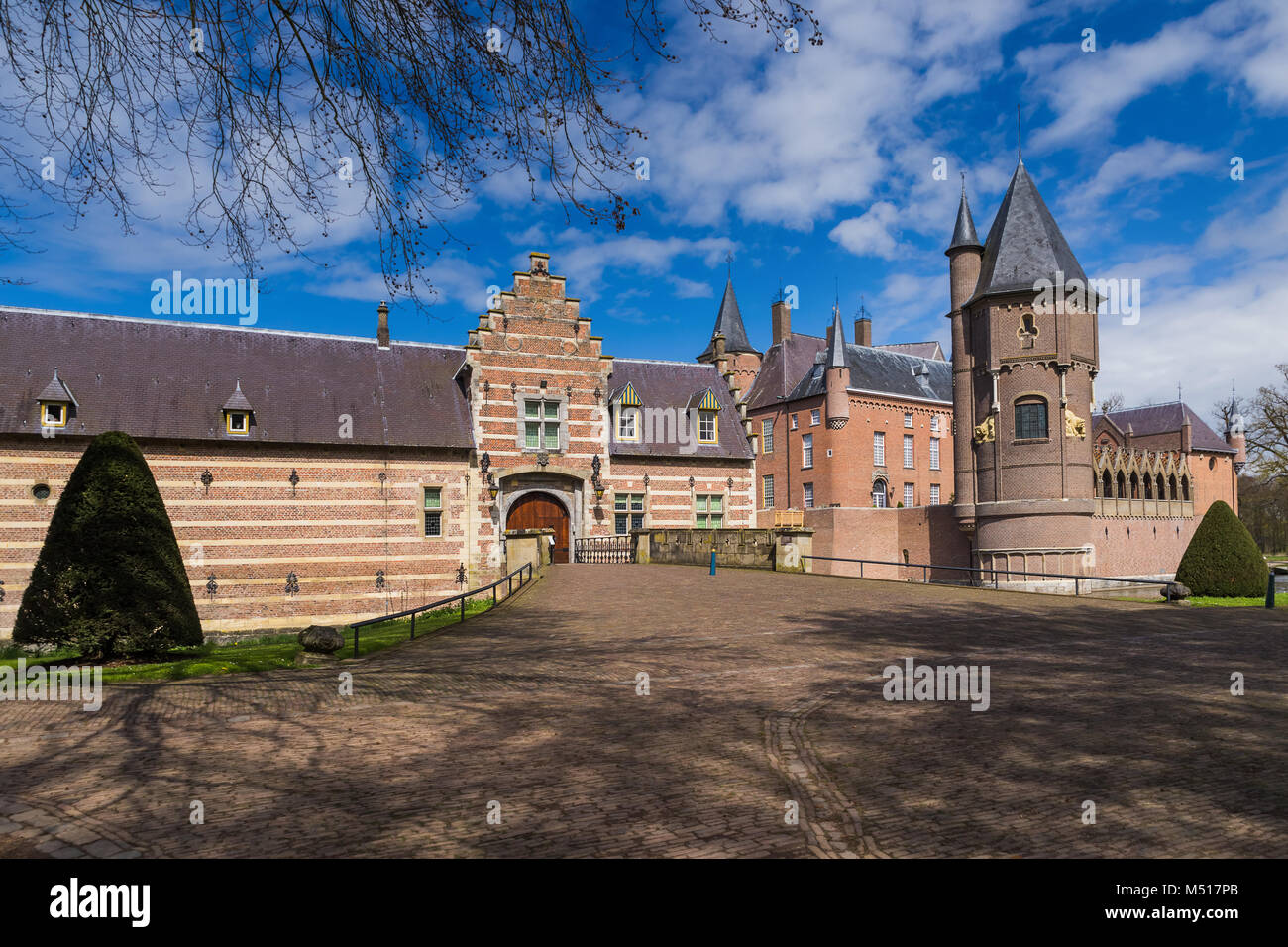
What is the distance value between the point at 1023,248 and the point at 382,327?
24936mm

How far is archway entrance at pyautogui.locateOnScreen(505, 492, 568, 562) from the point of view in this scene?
1148 inches

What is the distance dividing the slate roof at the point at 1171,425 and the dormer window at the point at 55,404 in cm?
5360

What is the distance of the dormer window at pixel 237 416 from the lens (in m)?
25.2

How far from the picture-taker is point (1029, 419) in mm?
31281

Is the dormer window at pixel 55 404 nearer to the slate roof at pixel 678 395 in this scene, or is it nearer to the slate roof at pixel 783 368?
the slate roof at pixel 678 395

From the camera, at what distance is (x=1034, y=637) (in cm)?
1195

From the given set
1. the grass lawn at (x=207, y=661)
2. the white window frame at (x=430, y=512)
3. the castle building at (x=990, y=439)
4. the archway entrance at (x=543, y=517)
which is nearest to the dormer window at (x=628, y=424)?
the archway entrance at (x=543, y=517)

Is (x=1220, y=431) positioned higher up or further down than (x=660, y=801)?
higher up

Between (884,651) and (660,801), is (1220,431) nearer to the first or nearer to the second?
(884,651)

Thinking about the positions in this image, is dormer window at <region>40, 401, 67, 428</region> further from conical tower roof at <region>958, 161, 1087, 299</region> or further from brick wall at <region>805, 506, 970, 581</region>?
conical tower roof at <region>958, 161, 1087, 299</region>

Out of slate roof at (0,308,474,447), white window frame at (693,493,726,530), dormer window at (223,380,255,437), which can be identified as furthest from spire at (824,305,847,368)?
dormer window at (223,380,255,437)
